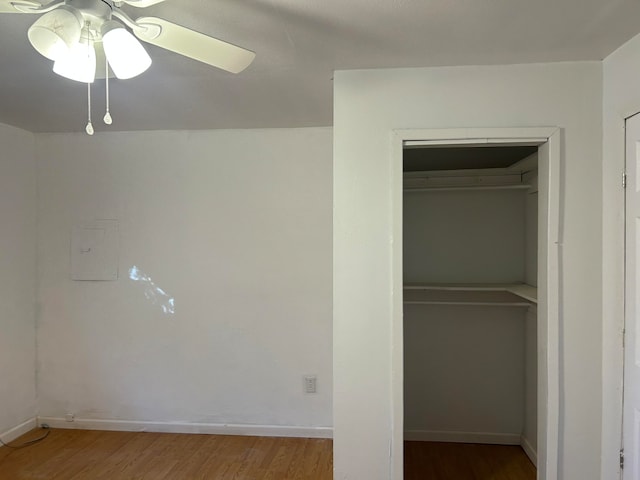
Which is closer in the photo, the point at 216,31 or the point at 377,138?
the point at 216,31

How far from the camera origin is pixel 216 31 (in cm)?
160

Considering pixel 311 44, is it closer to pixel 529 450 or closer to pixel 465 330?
pixel 465 330

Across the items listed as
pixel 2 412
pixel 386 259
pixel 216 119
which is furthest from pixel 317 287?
pixel 2 412

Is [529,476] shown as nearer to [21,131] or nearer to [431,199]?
[431,199]

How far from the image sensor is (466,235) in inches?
123

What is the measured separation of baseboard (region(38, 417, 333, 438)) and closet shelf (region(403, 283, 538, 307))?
1194 mm

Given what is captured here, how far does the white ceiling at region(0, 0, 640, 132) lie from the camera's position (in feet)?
4.78

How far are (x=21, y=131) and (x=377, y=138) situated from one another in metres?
2.81

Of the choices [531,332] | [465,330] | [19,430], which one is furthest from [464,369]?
[19,430]

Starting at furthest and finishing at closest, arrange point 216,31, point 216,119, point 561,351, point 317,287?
point 317,287 → point 216,119 → point 561,351 → point 216,31

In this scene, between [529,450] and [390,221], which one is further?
[529,450]

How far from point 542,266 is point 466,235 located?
109 centimetres

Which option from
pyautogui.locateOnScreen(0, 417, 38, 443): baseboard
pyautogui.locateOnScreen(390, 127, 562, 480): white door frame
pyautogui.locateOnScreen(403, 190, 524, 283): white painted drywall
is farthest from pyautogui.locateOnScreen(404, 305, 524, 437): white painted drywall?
pyautogui.locateOnScreen(0, 417, 38, 443): baseboard

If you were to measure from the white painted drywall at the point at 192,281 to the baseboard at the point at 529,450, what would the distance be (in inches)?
54.2
